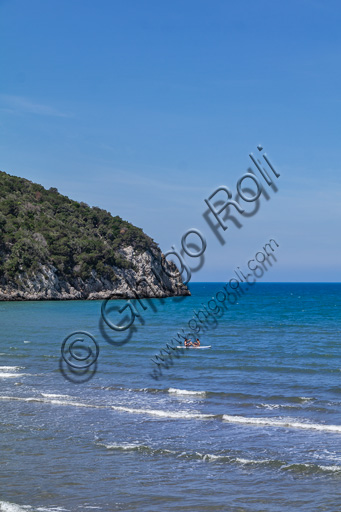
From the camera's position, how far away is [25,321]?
165ft

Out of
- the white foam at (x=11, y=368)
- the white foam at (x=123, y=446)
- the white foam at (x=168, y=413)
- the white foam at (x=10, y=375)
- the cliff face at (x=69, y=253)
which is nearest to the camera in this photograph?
the white foam at (x=123, y=446)

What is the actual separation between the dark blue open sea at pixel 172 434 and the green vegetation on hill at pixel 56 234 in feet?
194

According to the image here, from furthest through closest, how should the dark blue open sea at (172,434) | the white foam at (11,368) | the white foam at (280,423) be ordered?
the white foam at (11,368)
the white foam at (280,423)
the dark blue open sea at (172,434)

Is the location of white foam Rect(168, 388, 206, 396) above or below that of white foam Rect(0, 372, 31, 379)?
above

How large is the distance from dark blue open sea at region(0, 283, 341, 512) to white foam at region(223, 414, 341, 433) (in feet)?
0.10

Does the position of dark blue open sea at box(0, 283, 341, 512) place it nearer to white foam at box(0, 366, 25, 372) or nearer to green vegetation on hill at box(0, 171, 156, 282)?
white foam at box(0, 366, 25, 372)

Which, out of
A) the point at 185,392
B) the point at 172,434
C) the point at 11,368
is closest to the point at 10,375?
the point at 11,368

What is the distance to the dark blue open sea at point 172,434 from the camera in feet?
33.2

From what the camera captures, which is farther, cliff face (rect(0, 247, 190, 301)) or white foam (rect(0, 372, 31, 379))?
cliff face (rect(0, 247, 190, 301))

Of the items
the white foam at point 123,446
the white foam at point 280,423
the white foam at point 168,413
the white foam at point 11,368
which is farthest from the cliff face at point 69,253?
the white foam at point 123,446

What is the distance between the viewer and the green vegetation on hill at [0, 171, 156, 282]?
87438mm

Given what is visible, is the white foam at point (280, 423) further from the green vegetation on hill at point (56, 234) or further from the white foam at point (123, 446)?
the green vegetation on hill at point (56, 234)

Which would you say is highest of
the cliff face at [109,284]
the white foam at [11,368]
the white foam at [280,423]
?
the cliff face at [109,284]

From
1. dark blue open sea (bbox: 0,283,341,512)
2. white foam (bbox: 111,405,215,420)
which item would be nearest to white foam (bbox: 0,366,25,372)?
dark blue open sea (bbox: 0,283,341,512)
